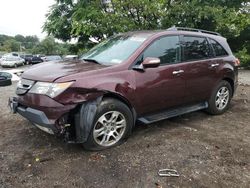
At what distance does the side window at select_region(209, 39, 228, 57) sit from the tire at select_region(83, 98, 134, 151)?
263 centimetres

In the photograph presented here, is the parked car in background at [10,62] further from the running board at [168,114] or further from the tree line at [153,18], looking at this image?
the running board at [168,114]

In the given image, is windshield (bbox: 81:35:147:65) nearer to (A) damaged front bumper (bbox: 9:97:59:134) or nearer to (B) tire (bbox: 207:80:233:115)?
(A) damaged front bumper (bbox: 9:97:59:134)

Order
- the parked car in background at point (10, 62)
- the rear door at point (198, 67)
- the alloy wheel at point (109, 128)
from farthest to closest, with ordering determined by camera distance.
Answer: the parked car in background at point (10, 62) < the rear door at point (198, 67) < the alloy wheel at point (109, 128)

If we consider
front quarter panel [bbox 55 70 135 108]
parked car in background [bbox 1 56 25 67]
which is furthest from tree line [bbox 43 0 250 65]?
parked car in background [bbox 1 56 25 67]

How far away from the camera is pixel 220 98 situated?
629 cm

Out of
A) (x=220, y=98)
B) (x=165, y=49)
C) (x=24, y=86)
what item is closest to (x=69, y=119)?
(x=24, y=86)

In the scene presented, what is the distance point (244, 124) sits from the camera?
5.77 meters

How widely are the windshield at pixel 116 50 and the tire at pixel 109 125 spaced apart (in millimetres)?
763

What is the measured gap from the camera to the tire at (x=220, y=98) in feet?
19.9

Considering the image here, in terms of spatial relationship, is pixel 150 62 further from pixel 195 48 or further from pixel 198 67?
pixel 195 48

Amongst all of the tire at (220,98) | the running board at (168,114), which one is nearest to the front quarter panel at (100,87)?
the running board at (168,114)

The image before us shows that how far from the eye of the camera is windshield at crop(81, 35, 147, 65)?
481cm

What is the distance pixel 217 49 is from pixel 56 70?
347cm

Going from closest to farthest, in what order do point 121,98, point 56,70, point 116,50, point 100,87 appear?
1. point 100,87
2. point 56,70
3. point 121,98
4. point 116,50
